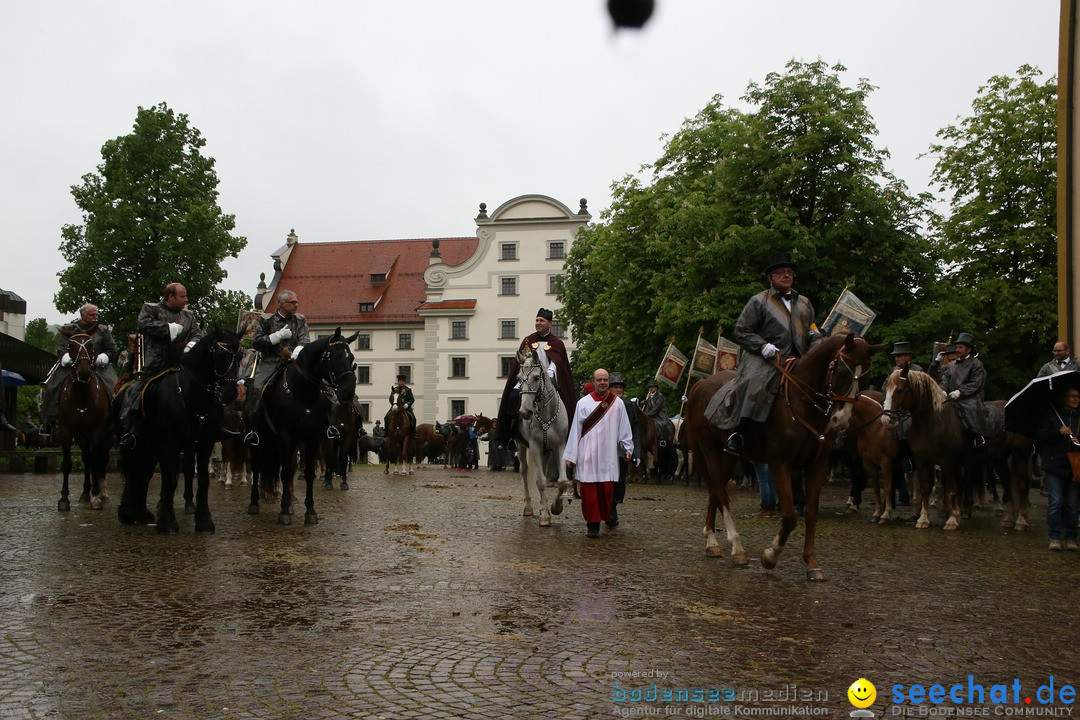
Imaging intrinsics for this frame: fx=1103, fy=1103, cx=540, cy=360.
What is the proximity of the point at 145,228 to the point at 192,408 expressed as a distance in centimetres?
3406

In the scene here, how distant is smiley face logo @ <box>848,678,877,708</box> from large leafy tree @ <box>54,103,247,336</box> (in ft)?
133

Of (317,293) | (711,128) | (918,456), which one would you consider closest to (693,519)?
(918,456)

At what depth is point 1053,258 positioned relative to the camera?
35594 mm

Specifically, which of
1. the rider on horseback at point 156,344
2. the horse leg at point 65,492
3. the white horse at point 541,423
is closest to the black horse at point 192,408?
the rider on horseback at point 156,344

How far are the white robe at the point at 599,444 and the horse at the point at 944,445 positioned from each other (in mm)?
4057

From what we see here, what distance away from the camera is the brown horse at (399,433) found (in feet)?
94.5

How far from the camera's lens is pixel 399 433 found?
2936 centimetres

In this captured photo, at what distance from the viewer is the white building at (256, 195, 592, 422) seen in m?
76.7

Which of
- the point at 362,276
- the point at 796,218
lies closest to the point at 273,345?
the point at 796,218

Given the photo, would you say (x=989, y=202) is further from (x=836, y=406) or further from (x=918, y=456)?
(x=836, y=406)

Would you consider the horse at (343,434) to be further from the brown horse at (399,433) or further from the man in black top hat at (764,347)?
the man in black top hat at (764,347)

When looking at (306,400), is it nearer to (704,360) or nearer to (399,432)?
(704,360)

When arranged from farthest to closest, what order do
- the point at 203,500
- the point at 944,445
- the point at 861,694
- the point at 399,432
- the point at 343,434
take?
the point at 399,432
the point at 343,434
the point at 944,445
the point at 203,500
the point at 861,694

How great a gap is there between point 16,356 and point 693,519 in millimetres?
24862
